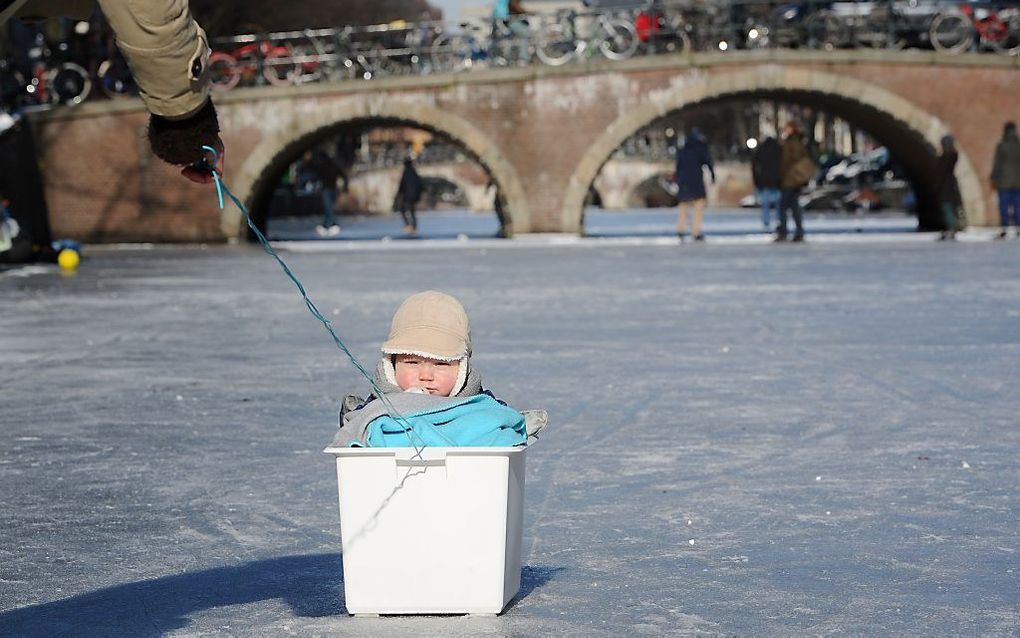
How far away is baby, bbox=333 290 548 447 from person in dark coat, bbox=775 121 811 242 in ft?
62.6

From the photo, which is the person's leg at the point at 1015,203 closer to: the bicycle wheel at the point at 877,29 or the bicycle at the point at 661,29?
the bicycle wheel at the point at 877,29

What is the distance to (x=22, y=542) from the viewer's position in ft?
14.5

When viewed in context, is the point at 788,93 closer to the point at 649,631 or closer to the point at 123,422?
the point at 123,422

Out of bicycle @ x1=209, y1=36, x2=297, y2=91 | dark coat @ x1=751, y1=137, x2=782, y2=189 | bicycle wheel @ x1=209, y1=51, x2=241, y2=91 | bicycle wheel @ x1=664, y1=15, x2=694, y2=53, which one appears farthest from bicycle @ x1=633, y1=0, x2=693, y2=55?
bicycle wheel @ x1=209, y1=51, x2=241, y2=91

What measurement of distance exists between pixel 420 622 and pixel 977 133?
25.3 meters

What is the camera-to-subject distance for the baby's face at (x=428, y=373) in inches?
135

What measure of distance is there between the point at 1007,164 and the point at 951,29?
220 inches

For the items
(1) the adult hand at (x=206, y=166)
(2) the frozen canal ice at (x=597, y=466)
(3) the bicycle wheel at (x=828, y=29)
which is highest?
(3) the bicycle wheel at (x=828, y=29)

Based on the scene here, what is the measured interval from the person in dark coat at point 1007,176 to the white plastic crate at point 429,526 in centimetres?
2104

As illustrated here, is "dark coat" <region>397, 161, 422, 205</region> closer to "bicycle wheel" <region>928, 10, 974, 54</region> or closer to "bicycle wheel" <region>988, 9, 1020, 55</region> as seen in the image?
"bicycle wheel" <region>928, 10, 974, 54</region>

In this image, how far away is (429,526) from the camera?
3354 millimetres

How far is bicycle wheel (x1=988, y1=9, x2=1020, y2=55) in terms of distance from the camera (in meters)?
28.4

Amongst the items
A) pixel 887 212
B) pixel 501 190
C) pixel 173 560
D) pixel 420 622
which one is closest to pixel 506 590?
pixel 420 622

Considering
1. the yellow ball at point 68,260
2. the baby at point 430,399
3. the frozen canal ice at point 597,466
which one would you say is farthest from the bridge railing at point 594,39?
the baby at point 430,399
